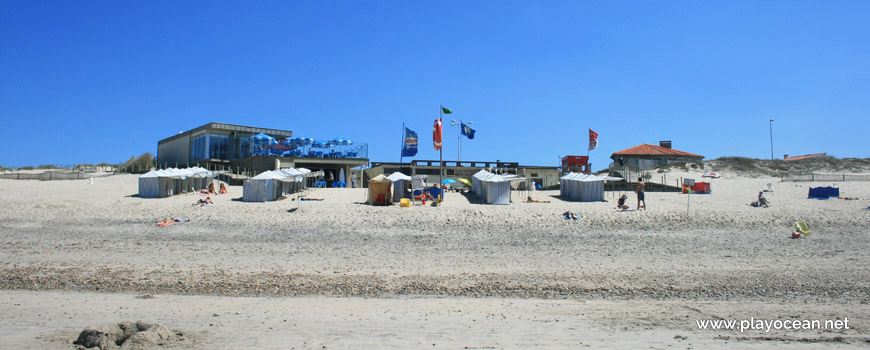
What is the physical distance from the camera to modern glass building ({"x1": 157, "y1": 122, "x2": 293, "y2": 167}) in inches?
1414

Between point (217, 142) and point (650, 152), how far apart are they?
→ 122ft

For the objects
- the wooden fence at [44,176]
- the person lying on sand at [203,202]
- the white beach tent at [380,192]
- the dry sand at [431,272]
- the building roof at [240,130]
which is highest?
the building roof at [240,130]

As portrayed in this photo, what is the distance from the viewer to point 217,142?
36656 mm

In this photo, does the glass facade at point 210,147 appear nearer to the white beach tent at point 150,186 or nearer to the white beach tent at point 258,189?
the white beach tent at point 150,186

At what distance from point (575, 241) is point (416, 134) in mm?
16586

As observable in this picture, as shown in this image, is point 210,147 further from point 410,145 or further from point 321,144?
point 410,145

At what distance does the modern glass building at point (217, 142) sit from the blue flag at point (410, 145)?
1444 centimetres

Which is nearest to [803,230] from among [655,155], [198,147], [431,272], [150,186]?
[431,272]

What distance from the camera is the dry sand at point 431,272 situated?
5824 millimetres

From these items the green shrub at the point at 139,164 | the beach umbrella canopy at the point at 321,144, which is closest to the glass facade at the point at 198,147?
the green shrub at the point at 139,164

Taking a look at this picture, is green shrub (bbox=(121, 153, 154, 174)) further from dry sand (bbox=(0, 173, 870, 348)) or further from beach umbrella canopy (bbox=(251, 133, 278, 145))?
dry sand (bbox=(0, 173, 870, 348))

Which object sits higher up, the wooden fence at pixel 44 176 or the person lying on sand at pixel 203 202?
the wooden fence at pixel 44 176

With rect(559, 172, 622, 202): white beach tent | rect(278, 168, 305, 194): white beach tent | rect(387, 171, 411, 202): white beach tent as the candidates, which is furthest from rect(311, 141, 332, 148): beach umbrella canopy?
rect(559, 172, 622, 202): white beach tent

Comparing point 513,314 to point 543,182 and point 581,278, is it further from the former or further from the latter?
point 543,182
